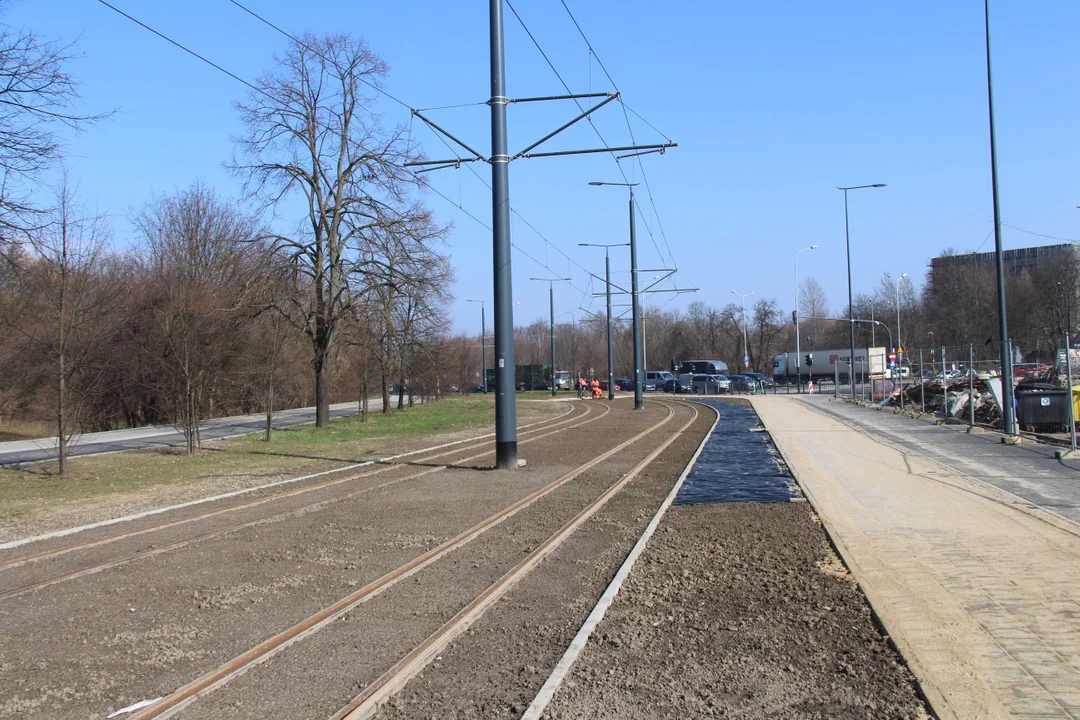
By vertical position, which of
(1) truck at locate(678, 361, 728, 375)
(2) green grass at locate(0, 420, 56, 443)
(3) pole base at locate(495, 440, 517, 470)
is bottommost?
(2) green grass at locate(0, 420, 56, 443)

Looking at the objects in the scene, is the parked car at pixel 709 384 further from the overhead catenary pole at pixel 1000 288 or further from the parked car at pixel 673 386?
the overhead catenary pole at pixel 1000 288

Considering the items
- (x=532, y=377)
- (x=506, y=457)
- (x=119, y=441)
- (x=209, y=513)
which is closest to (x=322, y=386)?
(x=119, y=441)

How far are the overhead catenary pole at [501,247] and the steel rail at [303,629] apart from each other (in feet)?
16.0

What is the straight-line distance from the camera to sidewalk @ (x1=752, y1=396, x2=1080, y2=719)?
15.6ft

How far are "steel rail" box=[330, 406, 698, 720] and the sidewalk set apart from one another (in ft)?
9.64

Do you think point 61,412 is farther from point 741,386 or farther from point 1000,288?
point 741,386

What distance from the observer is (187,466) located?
720 inches

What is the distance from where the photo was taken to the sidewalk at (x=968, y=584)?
4766 mm

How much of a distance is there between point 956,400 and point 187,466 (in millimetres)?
24366

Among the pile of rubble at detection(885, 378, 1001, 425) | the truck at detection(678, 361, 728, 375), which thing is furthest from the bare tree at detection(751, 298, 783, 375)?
the pile of rubble at detection(885, 378, 1001, 425)

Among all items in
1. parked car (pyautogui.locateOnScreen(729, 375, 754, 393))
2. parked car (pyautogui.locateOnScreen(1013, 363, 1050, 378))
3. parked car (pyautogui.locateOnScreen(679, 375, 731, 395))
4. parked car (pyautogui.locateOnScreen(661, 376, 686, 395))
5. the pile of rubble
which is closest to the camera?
the pile of rubble

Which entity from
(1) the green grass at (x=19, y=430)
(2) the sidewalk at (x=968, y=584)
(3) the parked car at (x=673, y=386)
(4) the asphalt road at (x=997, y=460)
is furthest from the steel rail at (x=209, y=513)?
(3) the parked car at (x=673, y=386)

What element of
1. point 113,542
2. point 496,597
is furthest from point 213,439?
point 496,597

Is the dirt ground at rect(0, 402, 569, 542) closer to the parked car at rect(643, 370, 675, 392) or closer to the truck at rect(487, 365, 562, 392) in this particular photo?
the parked car at rect(643, 370, 675, 392)
